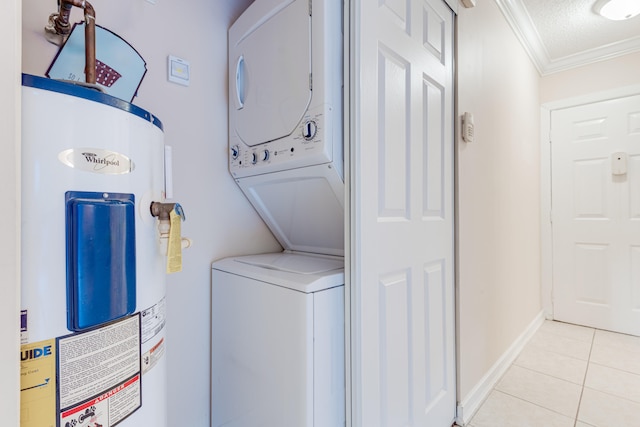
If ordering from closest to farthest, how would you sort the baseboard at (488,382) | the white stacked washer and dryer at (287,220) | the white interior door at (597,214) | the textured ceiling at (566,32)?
the white stacked washer and dryer at (287,220), the baseboard at (488,382), the textured ceiling at (566,32), the white interior door at (597,214)

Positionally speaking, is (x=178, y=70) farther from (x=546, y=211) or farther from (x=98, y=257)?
(x=546, y=211)

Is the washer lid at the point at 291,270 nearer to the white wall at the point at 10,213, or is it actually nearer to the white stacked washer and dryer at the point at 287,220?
the white stacked washer and dryer at the point at 287,220

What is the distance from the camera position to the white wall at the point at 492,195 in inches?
67.4

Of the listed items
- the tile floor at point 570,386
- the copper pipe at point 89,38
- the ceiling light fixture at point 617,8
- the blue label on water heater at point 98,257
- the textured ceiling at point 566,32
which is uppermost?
the textured ceiling at point 566,32

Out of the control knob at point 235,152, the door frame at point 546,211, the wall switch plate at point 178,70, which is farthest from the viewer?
the door frame at point 546,211

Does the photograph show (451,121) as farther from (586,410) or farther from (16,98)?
(586,410)

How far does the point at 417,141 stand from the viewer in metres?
1.33

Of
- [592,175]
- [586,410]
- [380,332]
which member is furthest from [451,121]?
[592,175]

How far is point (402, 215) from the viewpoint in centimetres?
125

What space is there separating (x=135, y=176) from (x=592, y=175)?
3774mm

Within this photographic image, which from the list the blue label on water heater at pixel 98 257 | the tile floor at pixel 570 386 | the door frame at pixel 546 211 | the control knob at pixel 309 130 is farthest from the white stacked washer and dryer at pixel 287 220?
the door frame at pixel 546 211

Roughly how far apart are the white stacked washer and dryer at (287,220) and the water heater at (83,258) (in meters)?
0.43

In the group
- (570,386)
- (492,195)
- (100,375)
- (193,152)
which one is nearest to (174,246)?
(100,375)

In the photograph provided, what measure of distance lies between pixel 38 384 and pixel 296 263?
850mm
